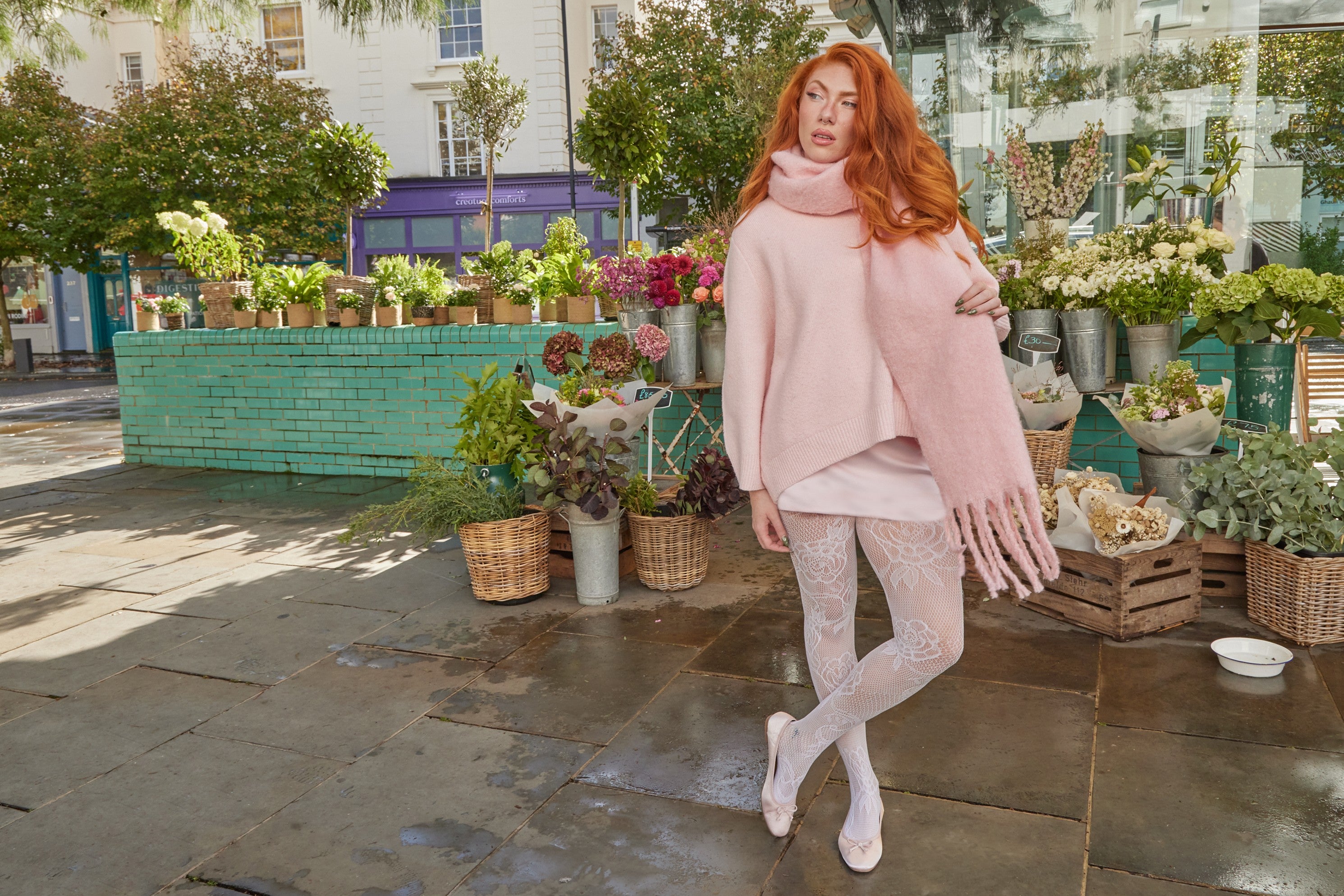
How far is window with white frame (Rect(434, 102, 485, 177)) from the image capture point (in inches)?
819

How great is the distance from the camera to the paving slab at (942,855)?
2311 mm

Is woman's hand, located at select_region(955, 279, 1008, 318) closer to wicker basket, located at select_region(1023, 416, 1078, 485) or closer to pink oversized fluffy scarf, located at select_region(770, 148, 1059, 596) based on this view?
pink oversized fluffy scarf, located at select_region(770, 148, 1059, 596)

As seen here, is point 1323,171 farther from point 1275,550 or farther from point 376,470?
point 376,470

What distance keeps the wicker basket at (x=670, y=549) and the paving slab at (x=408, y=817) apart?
150 cm

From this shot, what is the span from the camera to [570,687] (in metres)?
3.55

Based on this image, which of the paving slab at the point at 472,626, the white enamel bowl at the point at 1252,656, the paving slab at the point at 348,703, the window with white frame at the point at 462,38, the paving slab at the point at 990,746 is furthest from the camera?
the window with white frame at the point at 462,38

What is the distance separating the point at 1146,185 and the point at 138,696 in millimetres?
6220

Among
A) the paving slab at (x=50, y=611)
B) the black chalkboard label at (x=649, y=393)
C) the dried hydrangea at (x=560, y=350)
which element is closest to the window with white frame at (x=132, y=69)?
the paving slab at (x=50, y=611)

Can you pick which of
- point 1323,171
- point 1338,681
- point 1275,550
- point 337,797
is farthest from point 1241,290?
point 1323,171

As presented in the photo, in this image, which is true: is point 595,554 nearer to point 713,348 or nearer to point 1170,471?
point 713,348

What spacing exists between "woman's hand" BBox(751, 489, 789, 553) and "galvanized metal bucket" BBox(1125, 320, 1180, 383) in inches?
128

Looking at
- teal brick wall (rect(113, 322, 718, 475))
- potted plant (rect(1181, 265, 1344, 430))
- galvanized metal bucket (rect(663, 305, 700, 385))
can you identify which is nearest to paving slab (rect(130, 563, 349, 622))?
galvanized metal bucket (rect(663, 305, 700, 385))

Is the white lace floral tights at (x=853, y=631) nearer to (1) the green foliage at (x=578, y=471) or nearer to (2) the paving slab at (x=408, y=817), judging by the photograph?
(2) the paving slab at (x=408, y=817)

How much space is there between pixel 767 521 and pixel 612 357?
95.9 inches
